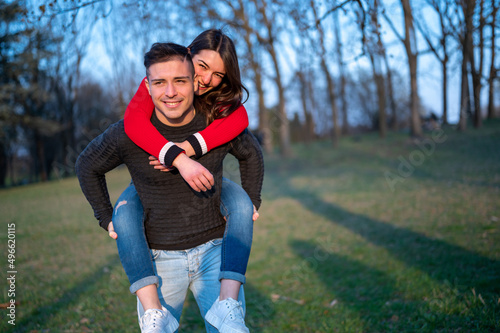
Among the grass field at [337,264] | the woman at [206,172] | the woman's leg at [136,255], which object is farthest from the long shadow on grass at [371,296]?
the woman's leg at [136,255]

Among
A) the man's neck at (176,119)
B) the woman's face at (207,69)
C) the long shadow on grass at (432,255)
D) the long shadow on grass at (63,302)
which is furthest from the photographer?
the long shadow on grass at (432,255)

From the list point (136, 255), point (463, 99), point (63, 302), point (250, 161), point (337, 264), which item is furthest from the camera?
point (463, 99)

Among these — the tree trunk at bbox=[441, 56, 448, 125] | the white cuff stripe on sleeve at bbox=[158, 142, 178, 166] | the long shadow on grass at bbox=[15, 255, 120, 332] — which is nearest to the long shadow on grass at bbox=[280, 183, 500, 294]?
the white cuff stripe on sleeve at bbox=[158, 142, 178, 166]

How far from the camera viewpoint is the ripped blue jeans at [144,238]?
205 cm

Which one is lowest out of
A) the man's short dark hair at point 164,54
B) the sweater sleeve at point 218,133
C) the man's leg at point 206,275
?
the man's leg at point 206,275

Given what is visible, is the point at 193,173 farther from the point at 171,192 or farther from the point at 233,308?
the point at 233,308

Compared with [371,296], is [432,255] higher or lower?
higher

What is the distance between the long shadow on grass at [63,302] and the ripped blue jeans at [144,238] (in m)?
2.98

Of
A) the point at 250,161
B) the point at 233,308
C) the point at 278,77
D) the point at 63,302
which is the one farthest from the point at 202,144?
the point at 278,77

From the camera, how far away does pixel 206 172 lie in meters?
2.02

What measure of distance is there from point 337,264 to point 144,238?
441 cm

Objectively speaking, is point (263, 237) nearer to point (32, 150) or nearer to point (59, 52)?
point (59, 52)

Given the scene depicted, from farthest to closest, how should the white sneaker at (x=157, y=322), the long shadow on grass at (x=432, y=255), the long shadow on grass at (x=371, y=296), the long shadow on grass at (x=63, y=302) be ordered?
the long shadow on grass at (x=432, y=255) → the long shadow on grass at (x=63, y=302) → the long shadow on grass at (x=371, y=296) → the white sneaker at (x=157, y=322)

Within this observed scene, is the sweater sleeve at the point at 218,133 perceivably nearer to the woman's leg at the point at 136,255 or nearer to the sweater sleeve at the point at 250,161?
the sweater sleeve at the point at 250,161
